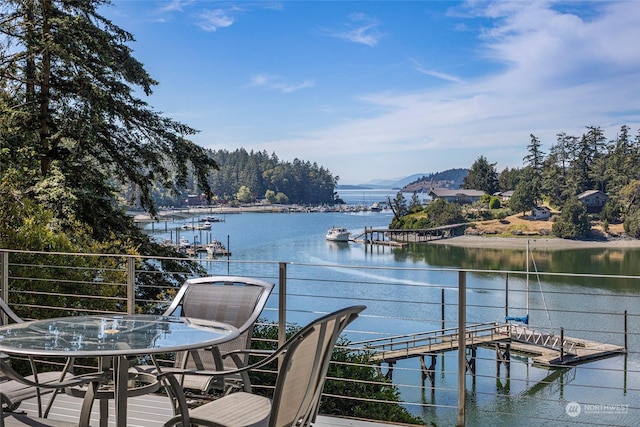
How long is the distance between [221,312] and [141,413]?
0.99 meters

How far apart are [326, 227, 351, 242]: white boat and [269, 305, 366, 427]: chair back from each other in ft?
169

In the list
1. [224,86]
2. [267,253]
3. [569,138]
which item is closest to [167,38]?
[224,86]

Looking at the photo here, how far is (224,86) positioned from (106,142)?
4143cm

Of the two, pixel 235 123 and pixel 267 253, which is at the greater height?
pixel 235 123

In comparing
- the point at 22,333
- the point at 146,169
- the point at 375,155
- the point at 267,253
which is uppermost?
the point at 375,155

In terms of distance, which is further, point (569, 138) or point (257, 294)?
point (569, 138)

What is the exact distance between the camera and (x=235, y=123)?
59656 millimetres

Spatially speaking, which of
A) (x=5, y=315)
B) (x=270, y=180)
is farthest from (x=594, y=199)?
(x=5, y=315)

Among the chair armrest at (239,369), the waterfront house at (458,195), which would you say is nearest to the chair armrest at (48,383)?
the chair armrest at (239,369)

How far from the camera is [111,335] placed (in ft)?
7.95

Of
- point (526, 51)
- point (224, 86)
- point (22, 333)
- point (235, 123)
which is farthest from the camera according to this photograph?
point (235, 123)

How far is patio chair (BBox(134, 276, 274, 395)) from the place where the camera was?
8.89ft

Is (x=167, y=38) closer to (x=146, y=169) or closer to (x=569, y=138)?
(x=146, y=169)

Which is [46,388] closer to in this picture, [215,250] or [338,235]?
[215,250]
